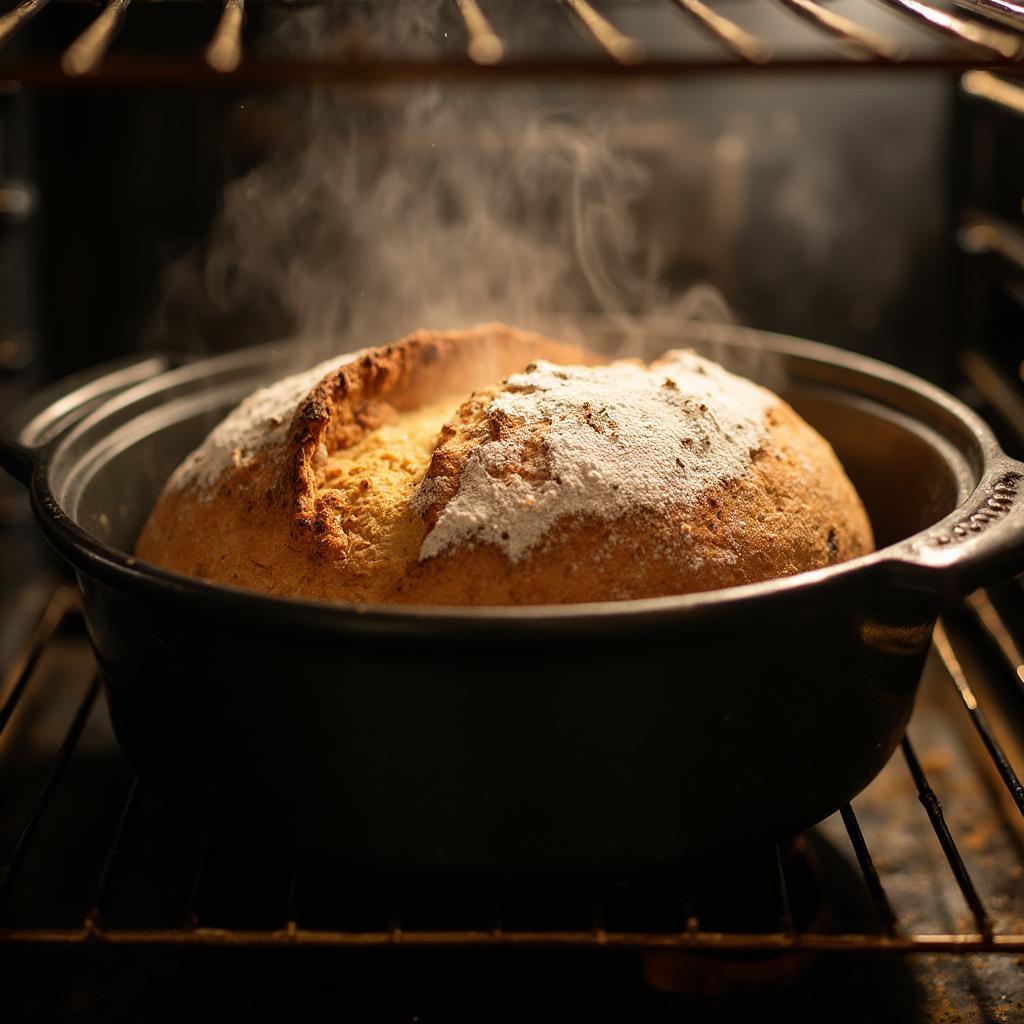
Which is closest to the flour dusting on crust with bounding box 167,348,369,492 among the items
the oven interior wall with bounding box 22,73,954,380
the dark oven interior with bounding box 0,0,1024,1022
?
the dark oven interior with bounding box 0,0,1024,1022

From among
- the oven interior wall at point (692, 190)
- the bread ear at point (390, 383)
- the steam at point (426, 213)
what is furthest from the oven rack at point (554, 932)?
the oven interior wall at point (692, 190)

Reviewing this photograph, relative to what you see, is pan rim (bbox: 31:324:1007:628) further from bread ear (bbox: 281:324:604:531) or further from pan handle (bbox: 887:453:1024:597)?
bread ear (bbox: 281:324:604:531)

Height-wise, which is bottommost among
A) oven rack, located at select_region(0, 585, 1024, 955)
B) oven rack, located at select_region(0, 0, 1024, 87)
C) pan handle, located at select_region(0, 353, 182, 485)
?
oven rack, located at select_region(0, 585, 1024, 955)

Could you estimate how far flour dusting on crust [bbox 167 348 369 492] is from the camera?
53.0 inches

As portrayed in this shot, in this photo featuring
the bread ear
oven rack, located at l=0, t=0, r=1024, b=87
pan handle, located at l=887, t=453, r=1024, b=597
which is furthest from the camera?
the bread ear

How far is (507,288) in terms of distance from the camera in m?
1.87

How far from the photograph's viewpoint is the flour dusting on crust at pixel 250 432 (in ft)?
4.42

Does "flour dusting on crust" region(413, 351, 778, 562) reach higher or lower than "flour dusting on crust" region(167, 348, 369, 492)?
higher

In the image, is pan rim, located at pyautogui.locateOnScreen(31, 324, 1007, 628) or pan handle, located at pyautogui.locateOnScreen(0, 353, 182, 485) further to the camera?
pan handle, located at pyautogui.locateOnScreen(0, 353, 182, 485)

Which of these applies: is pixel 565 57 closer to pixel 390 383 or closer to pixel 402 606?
pixel 402 606

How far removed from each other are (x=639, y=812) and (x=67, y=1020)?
0.65m

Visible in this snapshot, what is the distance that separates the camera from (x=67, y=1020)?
1.21 meters

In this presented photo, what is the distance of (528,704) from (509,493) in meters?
0.27

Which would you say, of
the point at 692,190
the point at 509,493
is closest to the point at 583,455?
the point at 509,493
